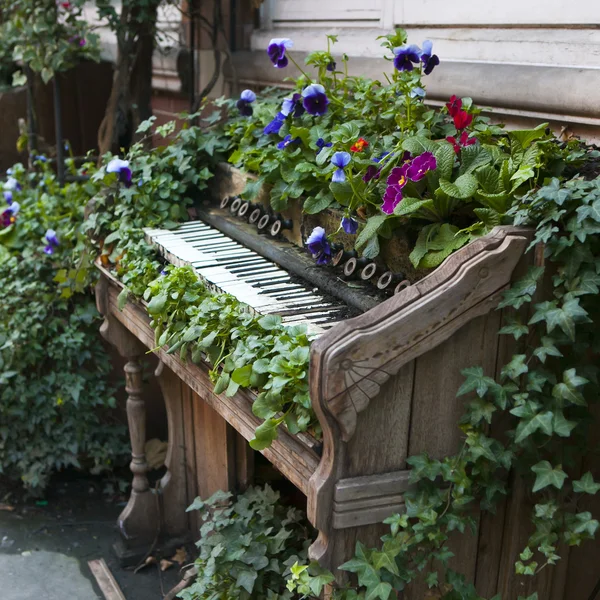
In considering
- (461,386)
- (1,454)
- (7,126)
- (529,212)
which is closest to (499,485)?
(461,386)

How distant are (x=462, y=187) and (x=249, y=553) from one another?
133cm

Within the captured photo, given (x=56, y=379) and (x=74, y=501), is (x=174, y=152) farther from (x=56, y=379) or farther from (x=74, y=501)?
(x=74, y=501)

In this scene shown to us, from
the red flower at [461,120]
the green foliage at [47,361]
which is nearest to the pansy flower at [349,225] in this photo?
the red flower at [461,120]

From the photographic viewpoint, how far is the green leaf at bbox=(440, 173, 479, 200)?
189 centimetres

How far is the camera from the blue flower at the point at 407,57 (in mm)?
2395

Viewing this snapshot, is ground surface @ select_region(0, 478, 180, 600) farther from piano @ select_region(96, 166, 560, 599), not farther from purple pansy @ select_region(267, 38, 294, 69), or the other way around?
purple pansy @ select_region(267, 38, 294, 69)

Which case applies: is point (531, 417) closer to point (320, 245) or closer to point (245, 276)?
point (320, 245)

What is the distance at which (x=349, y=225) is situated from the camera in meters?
2.14

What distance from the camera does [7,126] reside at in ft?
17.7

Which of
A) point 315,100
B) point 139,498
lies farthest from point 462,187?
point 139,498

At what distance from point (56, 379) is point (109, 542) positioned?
814 mm

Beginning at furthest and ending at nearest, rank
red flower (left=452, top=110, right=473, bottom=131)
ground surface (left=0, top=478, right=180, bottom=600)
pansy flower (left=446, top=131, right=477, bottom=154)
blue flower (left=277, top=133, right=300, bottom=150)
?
1. ground surface (left=0, top=478, right=180, bottom=600)
2. blue flower (left=277, top=133, right=300, bottom=150)
3. red flower (left=452, top=110, right=473, bottom=131)
4. pansy flower (left=446, top=131, right=477, bottom=154)

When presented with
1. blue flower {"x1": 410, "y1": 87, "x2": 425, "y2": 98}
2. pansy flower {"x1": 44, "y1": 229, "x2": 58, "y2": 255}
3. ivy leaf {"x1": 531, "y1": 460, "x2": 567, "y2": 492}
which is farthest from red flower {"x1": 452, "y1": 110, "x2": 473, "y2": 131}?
pansy flower {"x1": 44, "y1": 229, "x2": 58, "y2": 255}

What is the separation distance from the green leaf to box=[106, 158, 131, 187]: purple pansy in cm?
157
